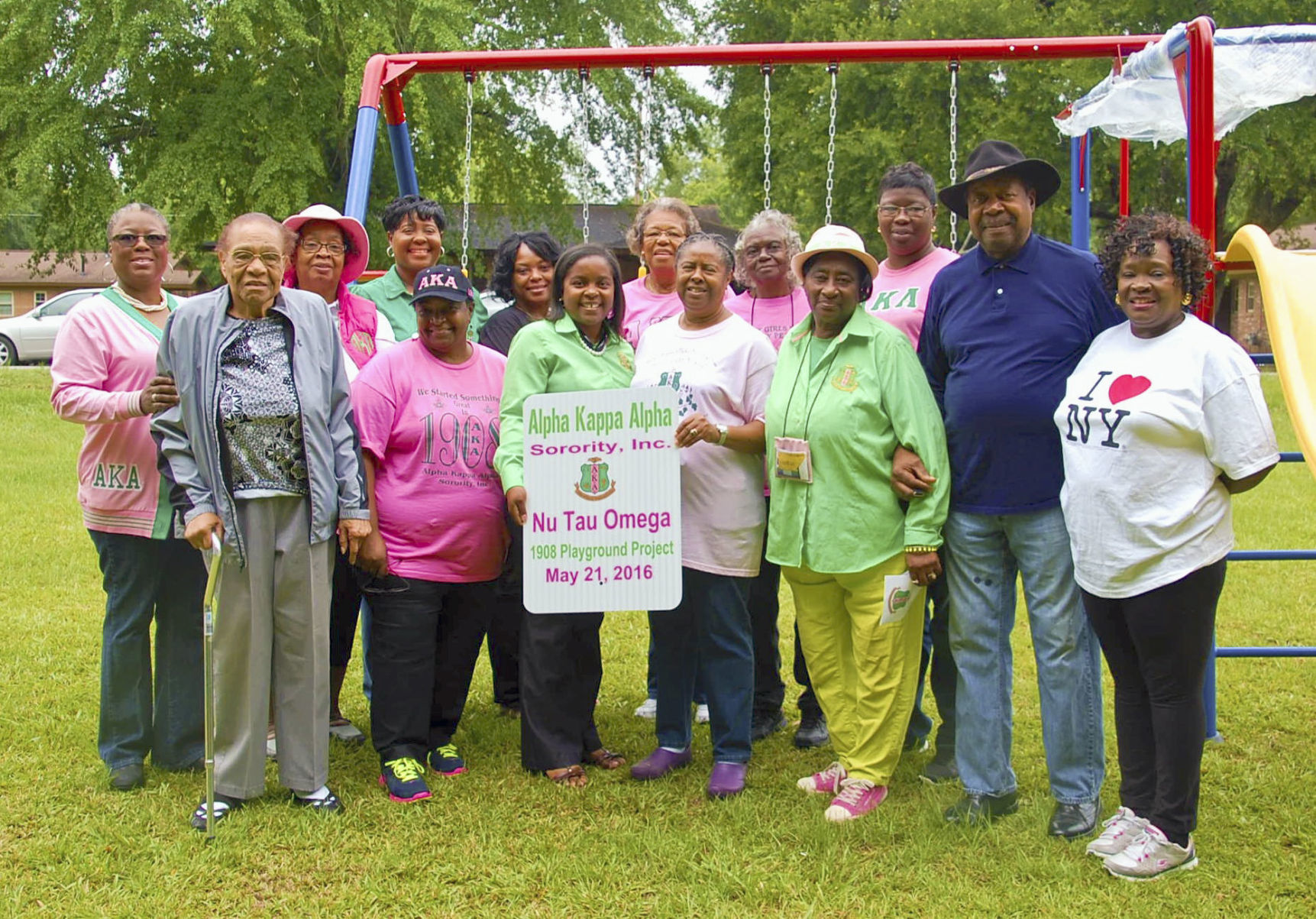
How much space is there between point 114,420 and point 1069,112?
556 centimetres

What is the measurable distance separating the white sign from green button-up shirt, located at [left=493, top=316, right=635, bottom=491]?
7 centimetres

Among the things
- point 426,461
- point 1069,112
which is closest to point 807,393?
point 426,461

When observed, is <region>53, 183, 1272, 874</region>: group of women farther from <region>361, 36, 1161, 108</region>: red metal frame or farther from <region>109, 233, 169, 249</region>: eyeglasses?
<region>361, 36, 1161, 108</region>: red metal frame

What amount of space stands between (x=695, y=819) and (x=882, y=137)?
1837cm

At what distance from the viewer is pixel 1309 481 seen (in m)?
12.5

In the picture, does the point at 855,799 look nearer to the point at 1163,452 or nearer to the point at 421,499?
the point at 1163,452

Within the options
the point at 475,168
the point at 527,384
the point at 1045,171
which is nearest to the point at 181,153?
the point at 475,168

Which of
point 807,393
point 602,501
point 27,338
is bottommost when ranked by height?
point 602,501

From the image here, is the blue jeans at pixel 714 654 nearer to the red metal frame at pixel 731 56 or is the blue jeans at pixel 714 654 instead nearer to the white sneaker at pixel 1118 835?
the white sneaker at pixel 1118 835

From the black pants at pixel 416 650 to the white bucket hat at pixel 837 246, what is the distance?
180 centimetres

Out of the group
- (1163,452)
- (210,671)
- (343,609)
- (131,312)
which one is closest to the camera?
(1163,452)

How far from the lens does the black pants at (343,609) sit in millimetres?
4957

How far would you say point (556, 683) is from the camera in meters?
4.70

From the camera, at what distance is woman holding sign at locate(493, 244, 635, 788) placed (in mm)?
4504
